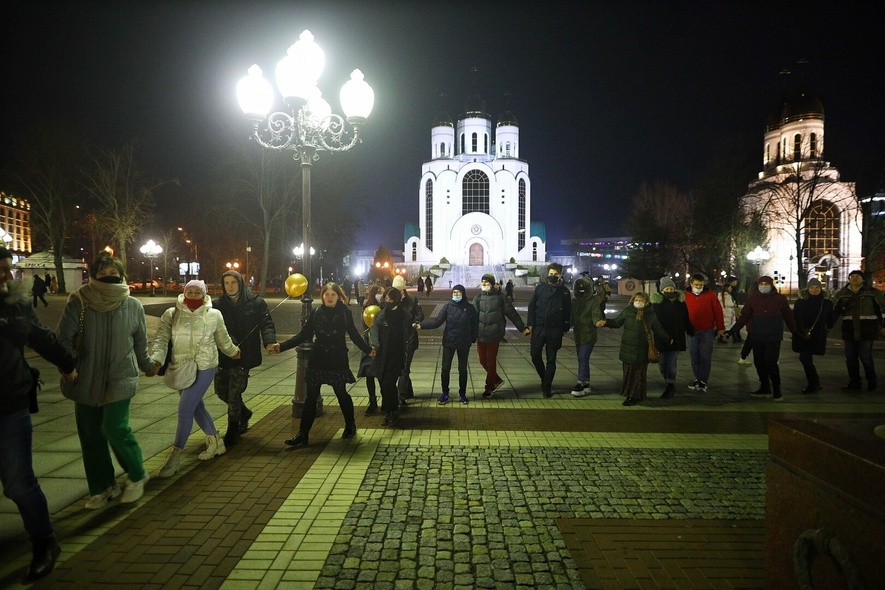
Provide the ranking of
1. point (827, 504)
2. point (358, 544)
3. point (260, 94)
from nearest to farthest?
point (827, 504)
point (358, 544)
point (260, 94)

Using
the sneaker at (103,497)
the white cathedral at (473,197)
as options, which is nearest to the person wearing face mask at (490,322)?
the sneaker at (103,497)

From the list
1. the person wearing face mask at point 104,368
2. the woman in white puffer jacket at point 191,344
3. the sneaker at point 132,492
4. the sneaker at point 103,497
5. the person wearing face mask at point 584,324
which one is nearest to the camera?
the person wearing face mask at point 104,368

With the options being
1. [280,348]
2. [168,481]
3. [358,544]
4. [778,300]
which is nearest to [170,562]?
[358,544]

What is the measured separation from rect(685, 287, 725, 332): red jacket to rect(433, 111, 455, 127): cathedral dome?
73.8 meters

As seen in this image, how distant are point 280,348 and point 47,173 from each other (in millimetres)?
39657

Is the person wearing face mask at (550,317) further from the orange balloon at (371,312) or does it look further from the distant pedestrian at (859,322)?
the distant pedestrian at (859,322)

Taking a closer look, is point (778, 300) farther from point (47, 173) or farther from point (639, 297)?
point (47, 173)

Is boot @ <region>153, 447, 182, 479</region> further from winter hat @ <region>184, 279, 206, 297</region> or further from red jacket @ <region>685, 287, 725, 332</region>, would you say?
red jacket @ <region>685, 287, 725, 332</region>

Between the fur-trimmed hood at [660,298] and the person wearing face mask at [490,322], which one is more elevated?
the fur-trimmed hood at [660,298]

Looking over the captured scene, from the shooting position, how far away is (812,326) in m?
9.02

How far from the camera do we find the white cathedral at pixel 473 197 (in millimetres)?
73938

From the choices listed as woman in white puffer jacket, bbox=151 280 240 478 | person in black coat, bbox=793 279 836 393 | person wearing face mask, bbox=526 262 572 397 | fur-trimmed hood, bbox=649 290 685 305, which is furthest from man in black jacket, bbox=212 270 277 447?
person in black coat, bbox=793 279 836 393

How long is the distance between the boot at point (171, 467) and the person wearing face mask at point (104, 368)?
46cm

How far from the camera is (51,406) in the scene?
294 inches
